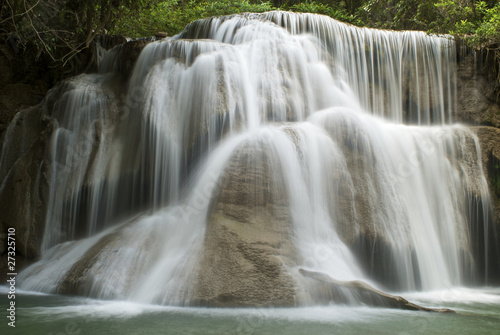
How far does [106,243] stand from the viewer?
21.7ft

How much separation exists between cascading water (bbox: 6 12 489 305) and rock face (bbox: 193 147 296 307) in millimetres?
45

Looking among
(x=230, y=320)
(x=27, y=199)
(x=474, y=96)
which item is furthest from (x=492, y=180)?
(x=27, y=199)

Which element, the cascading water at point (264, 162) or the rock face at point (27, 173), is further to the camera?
the rock face at point (27, 173)

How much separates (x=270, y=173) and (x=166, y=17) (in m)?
12.1

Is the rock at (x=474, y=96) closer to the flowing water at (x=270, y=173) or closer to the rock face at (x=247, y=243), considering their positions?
the flowing water at (x=270, y=173)

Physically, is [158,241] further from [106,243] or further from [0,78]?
[0,78]

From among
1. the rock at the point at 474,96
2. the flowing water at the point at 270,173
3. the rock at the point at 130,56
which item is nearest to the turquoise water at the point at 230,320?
the flowing water at the point at 270,173

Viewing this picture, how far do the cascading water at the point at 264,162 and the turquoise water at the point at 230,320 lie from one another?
0.42 m

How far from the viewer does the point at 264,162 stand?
671 centimetres

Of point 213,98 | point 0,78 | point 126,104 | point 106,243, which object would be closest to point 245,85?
point 213,98

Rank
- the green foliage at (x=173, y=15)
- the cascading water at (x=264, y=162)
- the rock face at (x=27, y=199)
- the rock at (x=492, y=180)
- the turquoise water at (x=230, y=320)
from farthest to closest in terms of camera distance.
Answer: the green foliage at (x=173, y=15), the rock at (x=492, y=180), the rock face at (x=27, y=199), the cascading water at (x=264, y=162), the turquoise water at (x=230, y=320)

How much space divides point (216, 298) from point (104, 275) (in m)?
1.77

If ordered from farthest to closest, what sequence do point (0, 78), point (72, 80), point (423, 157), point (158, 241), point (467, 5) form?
1. point (467, 5)
2. point (0, 78)
3. point (72, 80)
4. point (423, 157)
5. point (158, 241)

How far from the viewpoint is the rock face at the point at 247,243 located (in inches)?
207
